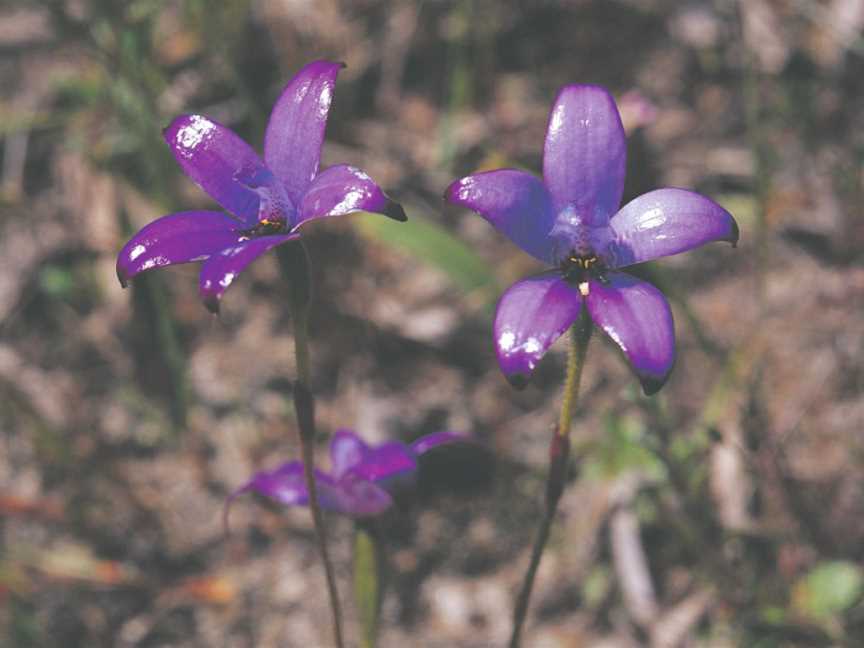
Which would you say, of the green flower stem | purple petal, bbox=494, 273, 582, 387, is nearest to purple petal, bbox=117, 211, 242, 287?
purple petal, bbox=494, 273, 582, 387

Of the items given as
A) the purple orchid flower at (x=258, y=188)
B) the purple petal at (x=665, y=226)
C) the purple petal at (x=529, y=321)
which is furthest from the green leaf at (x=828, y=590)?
the purple orchid flower at (x=258, y=188)

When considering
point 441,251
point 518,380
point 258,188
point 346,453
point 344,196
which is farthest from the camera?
point 441,251

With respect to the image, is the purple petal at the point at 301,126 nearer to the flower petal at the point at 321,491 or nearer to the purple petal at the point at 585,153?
the purple petal at the point at 585,153

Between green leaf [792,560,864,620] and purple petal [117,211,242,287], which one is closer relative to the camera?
purple petal [117,211,242,287]

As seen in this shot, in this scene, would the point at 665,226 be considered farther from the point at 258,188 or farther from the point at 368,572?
the point at 368,572

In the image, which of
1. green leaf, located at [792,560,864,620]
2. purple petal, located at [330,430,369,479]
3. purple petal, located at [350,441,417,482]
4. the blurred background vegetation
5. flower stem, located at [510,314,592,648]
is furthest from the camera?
the blurred background vegetation

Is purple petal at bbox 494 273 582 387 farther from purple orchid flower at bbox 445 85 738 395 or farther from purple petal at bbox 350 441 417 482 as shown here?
purple petal at bbox 350 441 417 482

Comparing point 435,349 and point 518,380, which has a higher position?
point 518,380

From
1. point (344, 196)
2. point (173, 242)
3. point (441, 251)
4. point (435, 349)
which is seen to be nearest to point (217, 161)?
point (173, 242)
